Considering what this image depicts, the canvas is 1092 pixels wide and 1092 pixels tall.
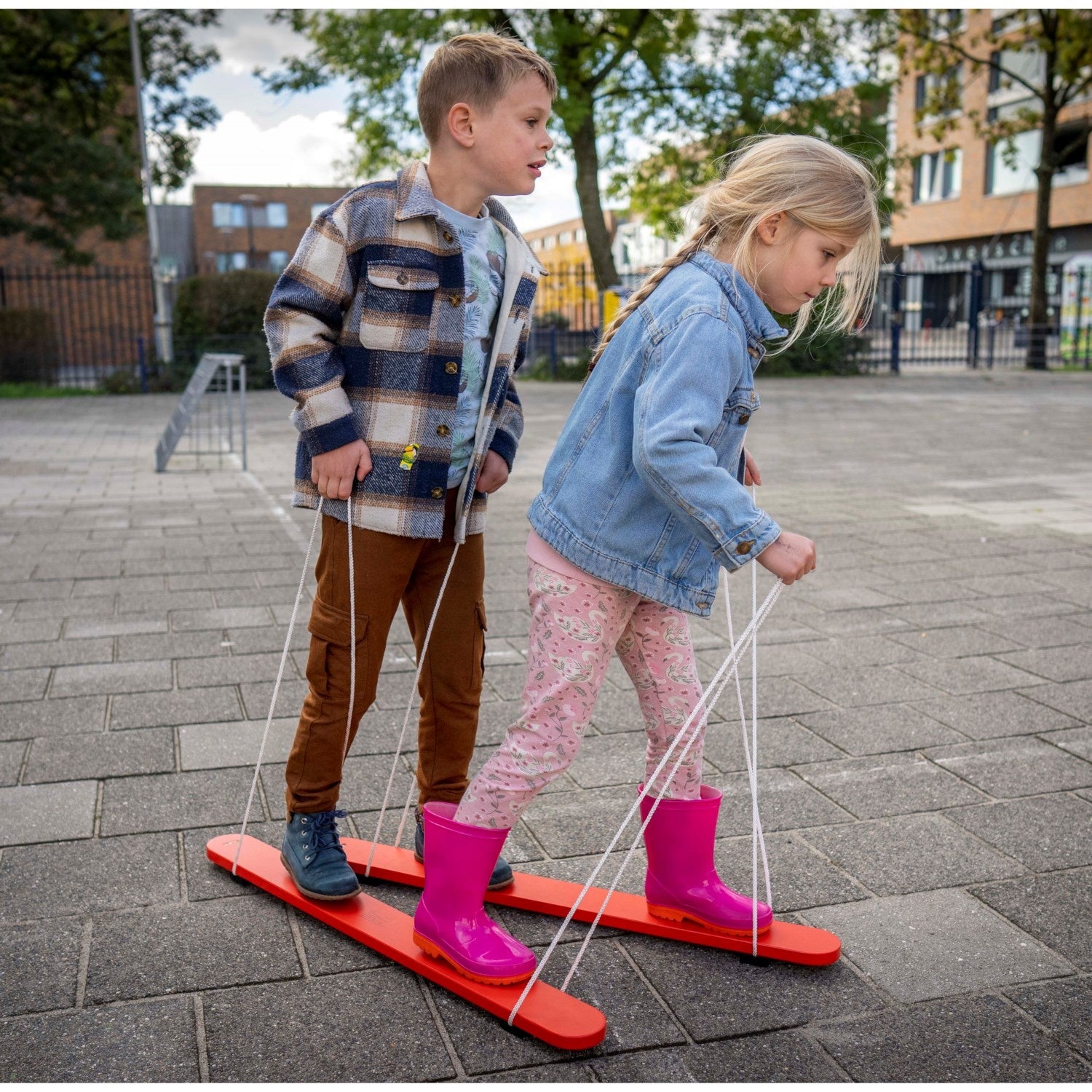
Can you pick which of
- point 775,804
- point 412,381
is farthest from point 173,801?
point 775,804

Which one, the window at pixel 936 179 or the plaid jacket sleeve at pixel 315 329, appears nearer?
the plaid jacket sleeve at pixel 315 329

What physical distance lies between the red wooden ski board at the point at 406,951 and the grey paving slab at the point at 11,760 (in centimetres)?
81

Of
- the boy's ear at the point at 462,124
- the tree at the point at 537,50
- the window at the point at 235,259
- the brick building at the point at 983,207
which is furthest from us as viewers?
the window at the point at 235,259

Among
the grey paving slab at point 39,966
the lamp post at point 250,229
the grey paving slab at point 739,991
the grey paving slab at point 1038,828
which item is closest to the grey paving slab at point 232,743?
the grey paving slab at point 39,966

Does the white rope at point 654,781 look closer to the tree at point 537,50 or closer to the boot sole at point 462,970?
the boot sole at point 462,970

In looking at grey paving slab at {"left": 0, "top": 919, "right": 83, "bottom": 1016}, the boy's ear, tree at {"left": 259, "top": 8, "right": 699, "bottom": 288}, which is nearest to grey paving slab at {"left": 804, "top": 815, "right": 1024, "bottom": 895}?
A: grey paving slab at {"left": 0, "top": 919, "right": 83, "bottom": 1016}

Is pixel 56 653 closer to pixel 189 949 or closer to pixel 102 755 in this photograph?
pixel 102 755

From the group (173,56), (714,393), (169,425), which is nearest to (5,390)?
(173,56)

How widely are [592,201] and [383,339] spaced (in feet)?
61.1

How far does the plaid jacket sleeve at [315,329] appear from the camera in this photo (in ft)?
7.54

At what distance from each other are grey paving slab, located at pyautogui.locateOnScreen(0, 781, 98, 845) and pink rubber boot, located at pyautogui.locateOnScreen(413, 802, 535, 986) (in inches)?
42.9

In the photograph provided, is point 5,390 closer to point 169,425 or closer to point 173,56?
point 173,56

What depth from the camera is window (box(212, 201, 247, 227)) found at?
61062 millimetres

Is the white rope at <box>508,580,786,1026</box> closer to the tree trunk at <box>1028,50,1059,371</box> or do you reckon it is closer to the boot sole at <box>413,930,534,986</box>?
the boot sole at <box>413,930,534,986</box>
